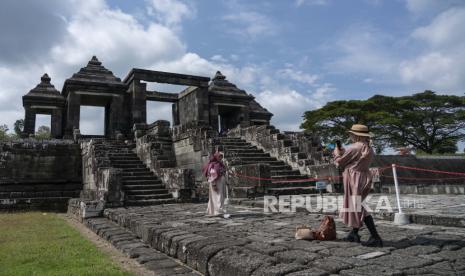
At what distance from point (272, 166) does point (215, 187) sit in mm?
6052

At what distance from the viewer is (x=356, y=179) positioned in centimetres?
438

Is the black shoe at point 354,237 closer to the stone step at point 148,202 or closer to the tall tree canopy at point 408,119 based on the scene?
the stone step at point 148,202

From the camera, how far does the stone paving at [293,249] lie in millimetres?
3203

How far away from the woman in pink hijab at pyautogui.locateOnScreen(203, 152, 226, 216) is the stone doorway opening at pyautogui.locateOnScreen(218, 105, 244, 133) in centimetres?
1658

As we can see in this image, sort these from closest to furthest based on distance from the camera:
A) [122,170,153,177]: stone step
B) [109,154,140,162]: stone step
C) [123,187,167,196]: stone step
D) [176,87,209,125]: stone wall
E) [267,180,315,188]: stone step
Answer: [123,187,167,196]: stone step → [267,180,315,188]: stone step → [122,170,153,177]: stone step → [109,154,140,162]: stone step → [176,87,209,125]: stone wall

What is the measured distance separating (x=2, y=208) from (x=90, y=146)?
10.8 feet

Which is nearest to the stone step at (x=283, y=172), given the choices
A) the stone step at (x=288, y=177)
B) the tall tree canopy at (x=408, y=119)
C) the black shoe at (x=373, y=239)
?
the stone step at (x=288, y=177)

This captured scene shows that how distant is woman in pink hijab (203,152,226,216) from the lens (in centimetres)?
757

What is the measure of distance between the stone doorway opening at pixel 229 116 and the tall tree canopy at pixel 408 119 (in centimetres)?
1294

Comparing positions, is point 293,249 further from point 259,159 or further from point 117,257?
point 259,159

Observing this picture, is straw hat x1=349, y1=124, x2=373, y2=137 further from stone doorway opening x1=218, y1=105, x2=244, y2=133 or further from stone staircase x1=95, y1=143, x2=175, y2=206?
stone doorway opening x1=218, y1=105, x2=244, y2=133

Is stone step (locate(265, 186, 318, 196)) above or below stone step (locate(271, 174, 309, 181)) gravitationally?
below

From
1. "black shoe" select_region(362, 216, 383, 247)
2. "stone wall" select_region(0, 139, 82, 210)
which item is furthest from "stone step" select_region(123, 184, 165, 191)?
"black shoe" select_region(362, 216, 383, 247)

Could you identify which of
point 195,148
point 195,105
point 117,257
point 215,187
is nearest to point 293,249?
point 117,257
